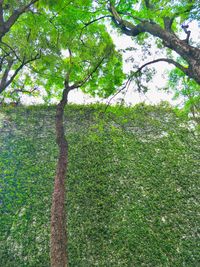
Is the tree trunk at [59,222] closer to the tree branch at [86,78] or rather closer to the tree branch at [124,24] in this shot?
the tree branch at [86,78]

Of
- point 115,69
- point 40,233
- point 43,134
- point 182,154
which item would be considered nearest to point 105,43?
point 115,69

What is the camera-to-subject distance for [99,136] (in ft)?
23.8

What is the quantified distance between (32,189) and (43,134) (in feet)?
6.33

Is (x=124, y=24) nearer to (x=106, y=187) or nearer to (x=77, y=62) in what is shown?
(x=77, y=62)

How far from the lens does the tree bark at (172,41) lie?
11.1ft

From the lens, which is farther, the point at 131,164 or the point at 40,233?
the point at 131,164

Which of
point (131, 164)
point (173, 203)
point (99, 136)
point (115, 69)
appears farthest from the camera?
point (99, 136)

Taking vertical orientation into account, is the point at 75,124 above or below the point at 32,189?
above

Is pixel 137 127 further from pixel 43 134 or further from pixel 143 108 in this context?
pixel 43 134

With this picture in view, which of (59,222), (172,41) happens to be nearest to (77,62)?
(172,41)

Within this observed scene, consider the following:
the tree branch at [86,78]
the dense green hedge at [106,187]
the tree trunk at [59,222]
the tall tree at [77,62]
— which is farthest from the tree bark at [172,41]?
the tree trunk at [59,222]

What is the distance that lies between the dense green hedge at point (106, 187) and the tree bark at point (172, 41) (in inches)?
77.5

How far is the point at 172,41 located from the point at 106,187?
4040mm

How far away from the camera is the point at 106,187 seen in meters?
6.16
